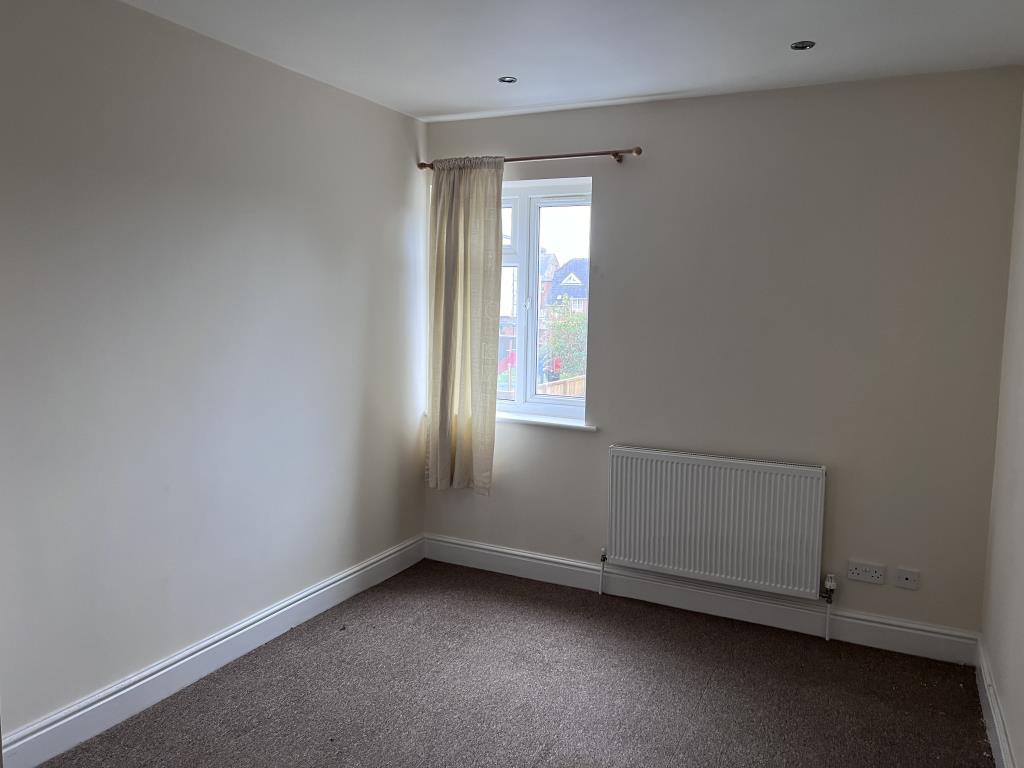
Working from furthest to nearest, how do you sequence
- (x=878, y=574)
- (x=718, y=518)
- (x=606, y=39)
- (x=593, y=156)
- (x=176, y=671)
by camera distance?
1. (x=593, y=156)
2. (x=718, y=518)
3. (x=878, y=574)
4. (x=176, y=671)
5. (x=606, y=39)

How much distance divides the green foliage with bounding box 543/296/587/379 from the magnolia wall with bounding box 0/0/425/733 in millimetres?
882

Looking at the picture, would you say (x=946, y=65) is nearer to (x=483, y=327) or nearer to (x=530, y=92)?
(x=530, y=92)

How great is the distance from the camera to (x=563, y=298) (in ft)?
13.1

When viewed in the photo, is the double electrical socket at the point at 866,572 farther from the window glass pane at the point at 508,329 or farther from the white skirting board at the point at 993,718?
the window glass pane at the point at 508,329

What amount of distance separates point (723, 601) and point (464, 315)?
190cm

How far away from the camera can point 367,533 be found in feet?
12.6

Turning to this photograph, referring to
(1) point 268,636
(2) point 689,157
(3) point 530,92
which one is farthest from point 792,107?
(1) point 268,636

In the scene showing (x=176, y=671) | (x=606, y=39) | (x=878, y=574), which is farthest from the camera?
(x=878, y=574)

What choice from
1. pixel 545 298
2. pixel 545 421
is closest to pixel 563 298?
pixel 545 298

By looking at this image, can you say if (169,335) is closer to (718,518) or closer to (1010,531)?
(718,518)

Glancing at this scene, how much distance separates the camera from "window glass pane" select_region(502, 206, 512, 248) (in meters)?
4.08

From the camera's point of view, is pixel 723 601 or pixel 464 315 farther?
pixel 464 315

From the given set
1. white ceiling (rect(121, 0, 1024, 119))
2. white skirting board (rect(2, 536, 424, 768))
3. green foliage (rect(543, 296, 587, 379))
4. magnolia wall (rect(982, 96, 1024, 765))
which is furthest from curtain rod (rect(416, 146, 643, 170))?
white skirting board (rect(2, 536, 424, 768))

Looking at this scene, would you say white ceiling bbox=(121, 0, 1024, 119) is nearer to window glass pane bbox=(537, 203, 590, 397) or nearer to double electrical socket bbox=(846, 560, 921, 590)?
window glass pane bbox=(537, 203, 590, 397)
